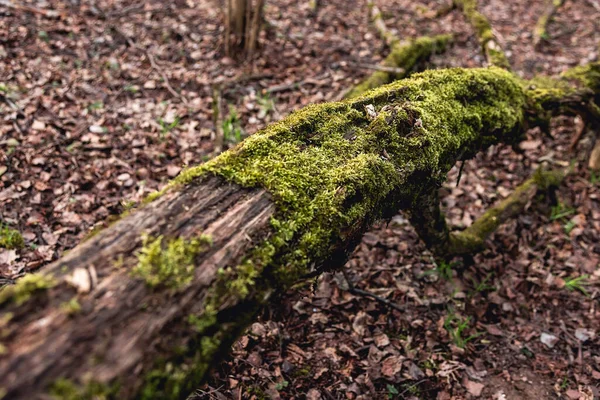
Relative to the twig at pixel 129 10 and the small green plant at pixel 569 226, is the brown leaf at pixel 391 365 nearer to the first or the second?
the small green plant at pixel 569 226

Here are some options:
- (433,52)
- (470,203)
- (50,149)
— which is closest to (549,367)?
(470,203)

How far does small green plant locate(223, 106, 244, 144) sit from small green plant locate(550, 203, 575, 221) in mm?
3289

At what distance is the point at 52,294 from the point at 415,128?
1.87m

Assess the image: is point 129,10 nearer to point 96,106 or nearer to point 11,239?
point 96,106

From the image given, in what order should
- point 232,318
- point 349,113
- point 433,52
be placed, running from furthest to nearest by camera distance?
1. point 433,52
2. point 349,113
3. point 232,318

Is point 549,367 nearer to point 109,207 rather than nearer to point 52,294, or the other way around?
point 52,294

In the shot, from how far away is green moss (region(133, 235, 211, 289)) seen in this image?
1396 millimetres

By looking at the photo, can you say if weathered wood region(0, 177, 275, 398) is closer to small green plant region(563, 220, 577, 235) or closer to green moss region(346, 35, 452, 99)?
green moss region(346, 35, 452, 99)

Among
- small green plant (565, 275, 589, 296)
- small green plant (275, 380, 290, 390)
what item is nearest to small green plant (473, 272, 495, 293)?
small green plant (565, 275, 589, 296)

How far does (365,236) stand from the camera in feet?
13.3

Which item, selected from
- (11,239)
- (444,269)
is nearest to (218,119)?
(11,239)

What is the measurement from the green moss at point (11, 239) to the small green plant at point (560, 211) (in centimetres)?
480

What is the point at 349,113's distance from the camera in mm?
2338

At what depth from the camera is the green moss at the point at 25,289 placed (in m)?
1.25
